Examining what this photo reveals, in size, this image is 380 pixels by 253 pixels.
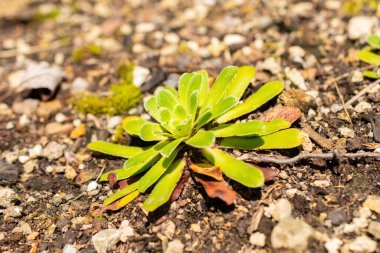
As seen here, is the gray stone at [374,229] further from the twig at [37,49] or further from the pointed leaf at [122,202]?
the twig at [37,49]

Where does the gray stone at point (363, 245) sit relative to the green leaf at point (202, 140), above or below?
below

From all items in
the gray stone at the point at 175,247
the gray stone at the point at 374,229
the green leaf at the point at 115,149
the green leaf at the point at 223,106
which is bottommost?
the gray stone at the point at 175,247

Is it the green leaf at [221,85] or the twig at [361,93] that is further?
the twig at [361,93]

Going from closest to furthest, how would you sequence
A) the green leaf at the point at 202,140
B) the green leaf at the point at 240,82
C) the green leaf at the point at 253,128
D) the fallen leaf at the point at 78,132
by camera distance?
the green leaf at the point at 202,140 → the green leaf at the point at 253,128 → the green leaf at the point at 240,82 → the fallen leaf at the point at 78,132

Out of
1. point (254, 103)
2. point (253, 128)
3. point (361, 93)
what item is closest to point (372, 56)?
point (361, 93)

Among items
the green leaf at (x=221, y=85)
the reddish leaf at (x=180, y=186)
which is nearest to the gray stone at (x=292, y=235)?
the reddish leaf at (x=180, y=186)

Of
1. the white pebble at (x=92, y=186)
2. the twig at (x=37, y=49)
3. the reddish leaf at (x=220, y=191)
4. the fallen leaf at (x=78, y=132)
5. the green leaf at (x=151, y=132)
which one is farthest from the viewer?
the twig at (x=37, y=49)

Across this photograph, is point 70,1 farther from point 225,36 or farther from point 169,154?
point 169,154
